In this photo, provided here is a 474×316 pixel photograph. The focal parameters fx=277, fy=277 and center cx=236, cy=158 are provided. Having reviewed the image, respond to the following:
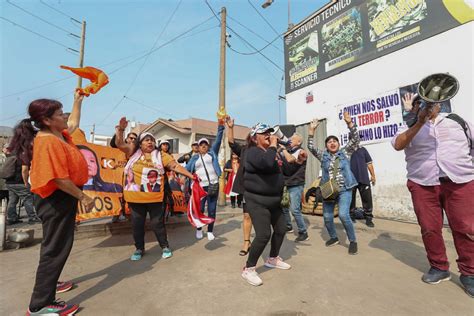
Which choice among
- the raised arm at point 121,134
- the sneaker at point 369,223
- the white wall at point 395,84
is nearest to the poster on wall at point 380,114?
the white wall at point 395,84

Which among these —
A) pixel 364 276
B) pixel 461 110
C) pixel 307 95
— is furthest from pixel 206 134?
pixel 364 276

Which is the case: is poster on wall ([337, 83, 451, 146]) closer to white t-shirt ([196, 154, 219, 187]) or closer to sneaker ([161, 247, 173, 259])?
white t-shirt ([196, 154, 219, 187])

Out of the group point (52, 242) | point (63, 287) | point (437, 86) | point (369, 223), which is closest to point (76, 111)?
point (52, 242)

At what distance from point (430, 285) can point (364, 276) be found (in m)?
0.65

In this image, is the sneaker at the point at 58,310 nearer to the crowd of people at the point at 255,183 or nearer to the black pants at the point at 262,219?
the crowd of people at the point at 255,183

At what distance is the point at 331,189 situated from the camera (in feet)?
14.0

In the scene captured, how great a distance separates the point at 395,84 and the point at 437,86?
4600 mm

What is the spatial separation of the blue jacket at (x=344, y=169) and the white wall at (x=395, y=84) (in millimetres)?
3152

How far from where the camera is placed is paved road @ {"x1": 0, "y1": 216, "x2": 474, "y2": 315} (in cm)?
251

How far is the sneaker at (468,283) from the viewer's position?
9.02ft

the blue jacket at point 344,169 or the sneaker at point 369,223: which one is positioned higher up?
the blue jacket at point 344,169

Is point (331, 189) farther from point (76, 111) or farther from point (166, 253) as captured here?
point (76, 111)

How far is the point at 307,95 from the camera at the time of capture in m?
9.30

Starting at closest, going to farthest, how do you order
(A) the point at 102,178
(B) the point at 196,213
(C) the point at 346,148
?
(C) the point at 346,148
(B) the point at 196,213
(A) the point at 102,178
